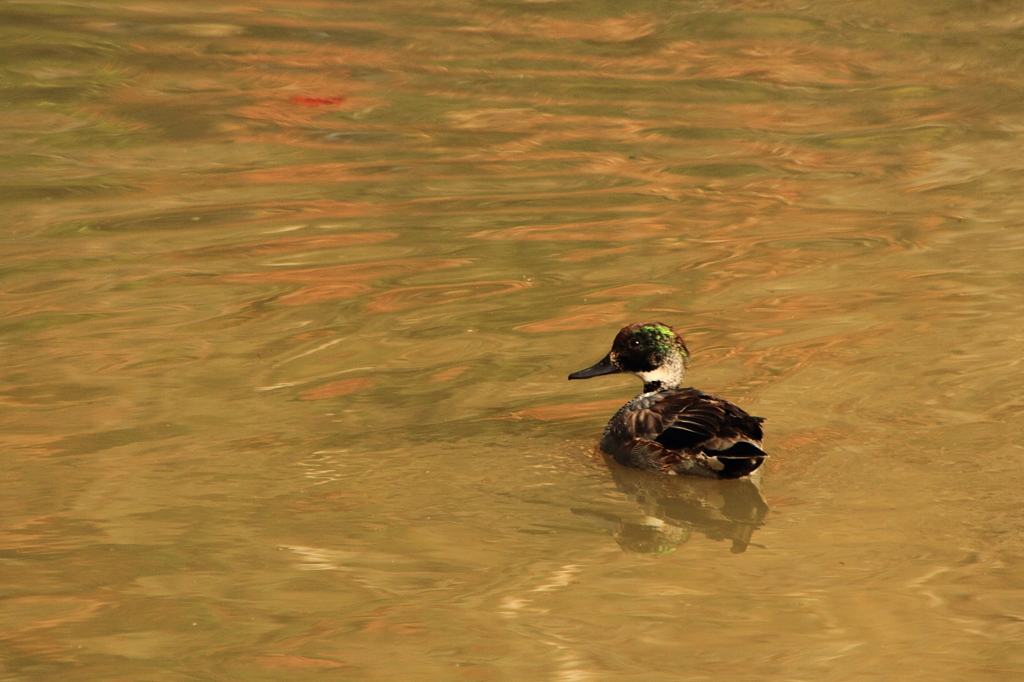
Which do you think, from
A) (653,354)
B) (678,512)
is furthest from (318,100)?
(678,512)

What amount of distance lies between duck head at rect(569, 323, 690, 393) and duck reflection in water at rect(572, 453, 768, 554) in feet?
1.79

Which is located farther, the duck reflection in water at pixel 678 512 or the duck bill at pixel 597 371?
the duck bill at pixel 597 371

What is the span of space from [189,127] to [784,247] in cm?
646

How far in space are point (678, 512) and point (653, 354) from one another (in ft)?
3.27

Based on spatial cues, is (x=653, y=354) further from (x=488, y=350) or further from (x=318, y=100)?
(x=318, y=100)

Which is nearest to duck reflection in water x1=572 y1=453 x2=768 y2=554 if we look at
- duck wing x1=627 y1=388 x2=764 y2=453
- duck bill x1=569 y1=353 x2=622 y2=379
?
duck wing x1=627 y1=388 x2=764 y2=453

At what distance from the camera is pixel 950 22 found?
17.2 meters

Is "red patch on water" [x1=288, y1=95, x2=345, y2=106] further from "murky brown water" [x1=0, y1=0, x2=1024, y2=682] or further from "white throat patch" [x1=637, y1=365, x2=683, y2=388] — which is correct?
"white throat patch" [x1=637, y1=365, x2=683, y2=388]

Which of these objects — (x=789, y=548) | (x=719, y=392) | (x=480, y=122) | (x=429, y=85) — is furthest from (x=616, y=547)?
(x=429, y=85)

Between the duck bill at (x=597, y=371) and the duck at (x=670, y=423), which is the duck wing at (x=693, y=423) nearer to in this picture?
the duck at (x=670, y=423)

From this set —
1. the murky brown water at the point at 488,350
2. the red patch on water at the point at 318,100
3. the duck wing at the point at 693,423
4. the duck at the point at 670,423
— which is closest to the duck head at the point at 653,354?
the duck at the point at 670,423

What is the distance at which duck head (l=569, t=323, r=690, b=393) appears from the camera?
22.2ft

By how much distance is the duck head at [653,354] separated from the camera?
676 centimetres

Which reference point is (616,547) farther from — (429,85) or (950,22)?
(950,22)
